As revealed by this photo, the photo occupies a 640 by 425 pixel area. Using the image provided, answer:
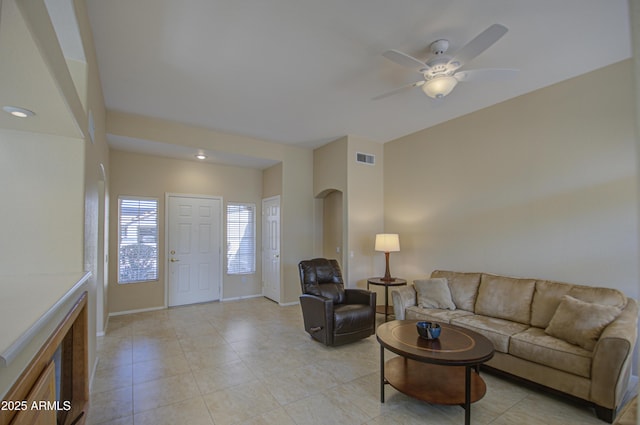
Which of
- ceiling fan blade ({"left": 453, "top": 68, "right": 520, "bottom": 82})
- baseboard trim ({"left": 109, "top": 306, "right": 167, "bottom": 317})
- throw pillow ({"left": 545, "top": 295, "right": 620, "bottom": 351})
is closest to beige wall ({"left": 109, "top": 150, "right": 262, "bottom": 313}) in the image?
baseboard trim ({"left": 109, "top": 306, "right": 167, "bottom": 317})

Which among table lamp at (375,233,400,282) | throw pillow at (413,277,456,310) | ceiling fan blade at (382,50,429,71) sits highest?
ceiling fan blade at (382,50,429,71)

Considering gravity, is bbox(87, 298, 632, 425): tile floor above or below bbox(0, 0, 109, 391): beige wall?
below

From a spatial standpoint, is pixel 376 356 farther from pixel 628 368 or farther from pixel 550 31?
pixel 550 31

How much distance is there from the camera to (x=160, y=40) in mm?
2670

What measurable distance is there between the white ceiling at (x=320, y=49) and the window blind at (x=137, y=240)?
5.89ft

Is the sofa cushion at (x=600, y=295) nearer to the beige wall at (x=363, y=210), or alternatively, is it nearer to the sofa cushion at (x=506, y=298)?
the sofa cushion at (x=506, y=298)

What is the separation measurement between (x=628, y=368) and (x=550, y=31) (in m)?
2.80

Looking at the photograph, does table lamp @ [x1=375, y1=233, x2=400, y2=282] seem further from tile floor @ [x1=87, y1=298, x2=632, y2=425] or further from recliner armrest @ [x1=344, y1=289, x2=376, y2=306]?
tile floor @ [x1=87, y1=298, x2=632, y2=425]

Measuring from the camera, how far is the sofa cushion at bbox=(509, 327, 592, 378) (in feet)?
7.97

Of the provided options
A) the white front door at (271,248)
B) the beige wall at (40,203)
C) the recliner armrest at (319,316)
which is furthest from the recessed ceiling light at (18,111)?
the white front door at (271,248)

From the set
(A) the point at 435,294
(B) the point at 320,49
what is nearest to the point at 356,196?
(A) the point at 435,294

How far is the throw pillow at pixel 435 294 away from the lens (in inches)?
Answer: 149

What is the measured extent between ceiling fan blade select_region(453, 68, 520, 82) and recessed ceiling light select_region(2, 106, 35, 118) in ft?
10.2

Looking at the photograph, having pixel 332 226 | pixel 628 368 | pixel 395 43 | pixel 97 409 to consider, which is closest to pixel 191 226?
pixel 332 226
